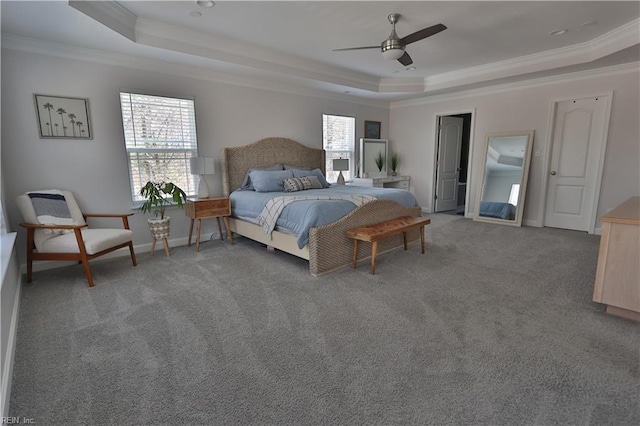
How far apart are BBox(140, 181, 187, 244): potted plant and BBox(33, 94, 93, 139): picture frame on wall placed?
33.5 inches

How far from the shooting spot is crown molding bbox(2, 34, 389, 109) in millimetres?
3129

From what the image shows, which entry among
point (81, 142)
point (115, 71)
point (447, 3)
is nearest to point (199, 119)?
point (115, 71)

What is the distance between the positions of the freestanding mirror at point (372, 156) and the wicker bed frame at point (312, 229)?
113 centimetres

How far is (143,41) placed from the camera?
3.27m

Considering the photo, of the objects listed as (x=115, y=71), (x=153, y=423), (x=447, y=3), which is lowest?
(x=153, y=423)

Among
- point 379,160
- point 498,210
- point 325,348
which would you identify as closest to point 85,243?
point 325,348

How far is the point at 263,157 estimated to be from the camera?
16.4 feet

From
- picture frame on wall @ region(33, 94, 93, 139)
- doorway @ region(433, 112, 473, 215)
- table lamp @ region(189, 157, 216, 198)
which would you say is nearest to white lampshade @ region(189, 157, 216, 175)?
table lamp @ region(189, 157, 216, 198)

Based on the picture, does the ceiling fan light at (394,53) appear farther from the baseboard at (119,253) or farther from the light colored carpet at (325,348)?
the baseboard at (119,253)

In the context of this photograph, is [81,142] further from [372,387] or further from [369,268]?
[372,387]

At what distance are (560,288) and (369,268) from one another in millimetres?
1752

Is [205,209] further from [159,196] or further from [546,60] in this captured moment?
[546,60]

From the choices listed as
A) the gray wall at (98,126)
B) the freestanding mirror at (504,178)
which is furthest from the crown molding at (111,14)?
the freestanding mirror at (504,178)

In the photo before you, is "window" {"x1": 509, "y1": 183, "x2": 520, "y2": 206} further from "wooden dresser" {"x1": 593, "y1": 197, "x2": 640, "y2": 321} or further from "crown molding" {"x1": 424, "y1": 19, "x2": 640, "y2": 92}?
"wooden dresser" {"x1": 593, "y1": 197, "x2": 640, "y2": 321}
